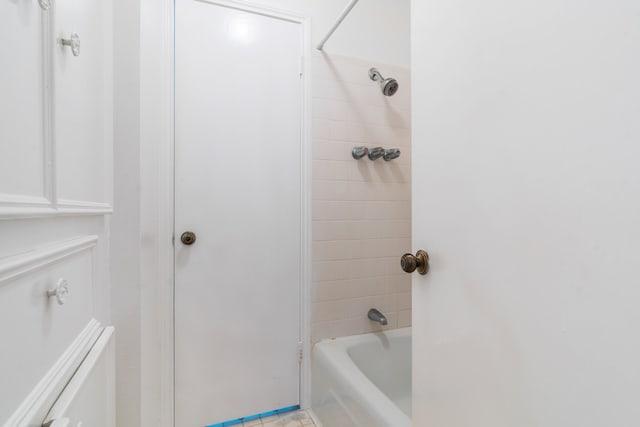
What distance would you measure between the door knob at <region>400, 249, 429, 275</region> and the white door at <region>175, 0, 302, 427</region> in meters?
0.91

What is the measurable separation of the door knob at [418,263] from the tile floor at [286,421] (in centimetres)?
121

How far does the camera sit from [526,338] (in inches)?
18.6

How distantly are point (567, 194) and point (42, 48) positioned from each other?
0.87m

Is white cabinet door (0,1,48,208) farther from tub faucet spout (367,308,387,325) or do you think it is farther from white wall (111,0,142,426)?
tub faucet spout (367,308,387,325)

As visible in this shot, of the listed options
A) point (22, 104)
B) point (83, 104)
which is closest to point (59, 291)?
point (22, 104)

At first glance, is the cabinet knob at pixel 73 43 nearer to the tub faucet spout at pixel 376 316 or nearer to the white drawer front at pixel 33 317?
the white drawer front at pixel 33 317

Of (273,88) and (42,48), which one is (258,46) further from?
(42,48)

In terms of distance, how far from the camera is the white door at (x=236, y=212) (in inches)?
52.8

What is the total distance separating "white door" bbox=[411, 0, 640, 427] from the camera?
37 centimetres

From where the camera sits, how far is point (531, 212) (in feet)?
1.53

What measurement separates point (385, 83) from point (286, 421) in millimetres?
1841

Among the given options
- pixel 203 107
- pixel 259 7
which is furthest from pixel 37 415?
pixel 259 7

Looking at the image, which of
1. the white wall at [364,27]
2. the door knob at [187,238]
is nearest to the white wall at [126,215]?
the door knob at [187,238]

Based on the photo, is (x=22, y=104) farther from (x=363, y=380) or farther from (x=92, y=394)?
(x=363, y=380)
